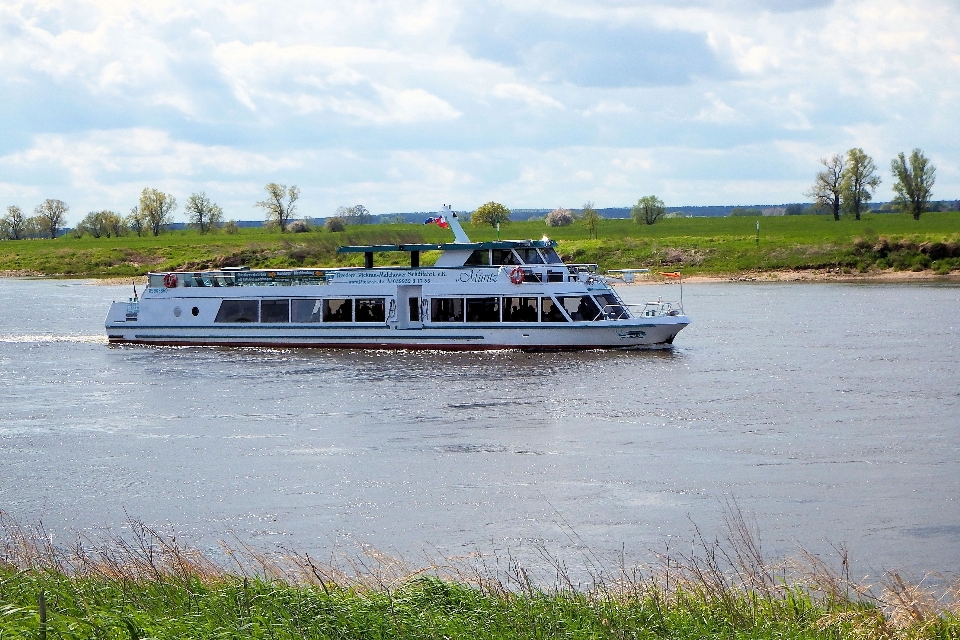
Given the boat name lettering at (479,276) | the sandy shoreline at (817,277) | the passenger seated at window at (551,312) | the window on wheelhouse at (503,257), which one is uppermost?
the window on wheelhouse at (503,257)

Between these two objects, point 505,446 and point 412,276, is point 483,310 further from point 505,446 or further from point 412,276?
point 505,446

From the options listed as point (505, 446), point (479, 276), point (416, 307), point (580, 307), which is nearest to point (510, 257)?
point (479, 276)

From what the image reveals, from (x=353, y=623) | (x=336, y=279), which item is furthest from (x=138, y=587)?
(x=336, y=279)

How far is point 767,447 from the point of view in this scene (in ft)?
76.8

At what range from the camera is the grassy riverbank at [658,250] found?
8544 centimetres

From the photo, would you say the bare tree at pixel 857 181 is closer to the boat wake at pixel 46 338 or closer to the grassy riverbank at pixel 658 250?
the grassy riverbank at pixel 658 250

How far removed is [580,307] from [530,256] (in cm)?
266

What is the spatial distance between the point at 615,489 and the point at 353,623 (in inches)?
380

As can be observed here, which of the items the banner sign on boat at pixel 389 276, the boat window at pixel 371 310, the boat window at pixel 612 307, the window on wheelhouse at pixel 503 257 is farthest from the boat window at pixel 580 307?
the boat window at pixel 371 310

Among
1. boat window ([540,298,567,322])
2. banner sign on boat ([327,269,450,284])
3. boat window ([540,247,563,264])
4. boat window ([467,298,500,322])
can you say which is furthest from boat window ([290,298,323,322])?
boat window ([540,298,567,322])

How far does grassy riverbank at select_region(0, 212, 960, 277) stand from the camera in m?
85.4

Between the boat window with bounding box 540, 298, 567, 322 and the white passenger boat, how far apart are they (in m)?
0.03

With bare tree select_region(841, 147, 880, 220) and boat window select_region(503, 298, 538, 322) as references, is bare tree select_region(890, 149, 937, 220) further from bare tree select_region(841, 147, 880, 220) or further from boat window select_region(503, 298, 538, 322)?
boat window select_region(503, 298, 538, 322)

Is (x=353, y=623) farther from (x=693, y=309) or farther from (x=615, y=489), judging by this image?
(x=693, y=309)
